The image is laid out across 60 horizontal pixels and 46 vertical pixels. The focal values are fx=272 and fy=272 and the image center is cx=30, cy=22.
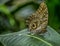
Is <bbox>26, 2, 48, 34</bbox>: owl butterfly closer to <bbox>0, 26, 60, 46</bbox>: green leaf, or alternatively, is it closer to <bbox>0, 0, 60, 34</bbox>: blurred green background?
<bbox>0, 26, 60, 46</bbox>: green leaf

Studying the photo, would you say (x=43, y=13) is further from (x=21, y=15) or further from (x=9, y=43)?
(x=21, y=15)

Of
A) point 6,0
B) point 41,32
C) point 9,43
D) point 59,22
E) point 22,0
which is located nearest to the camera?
point 9,43

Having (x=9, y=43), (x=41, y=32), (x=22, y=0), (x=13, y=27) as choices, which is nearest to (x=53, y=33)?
(x=41, y=32)

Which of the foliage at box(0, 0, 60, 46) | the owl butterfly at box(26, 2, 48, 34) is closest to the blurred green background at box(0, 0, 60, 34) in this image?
the foliage at box(0, 0, 60, 46)

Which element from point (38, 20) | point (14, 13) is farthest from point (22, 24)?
point (38, 20)

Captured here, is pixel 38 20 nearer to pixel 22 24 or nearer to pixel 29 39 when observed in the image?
pixel 29 39

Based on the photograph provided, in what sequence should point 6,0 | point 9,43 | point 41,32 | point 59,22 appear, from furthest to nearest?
point 6,0, point 59,22, point 41,32, point 9,43

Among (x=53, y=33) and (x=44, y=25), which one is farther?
(x=53, y=33)
